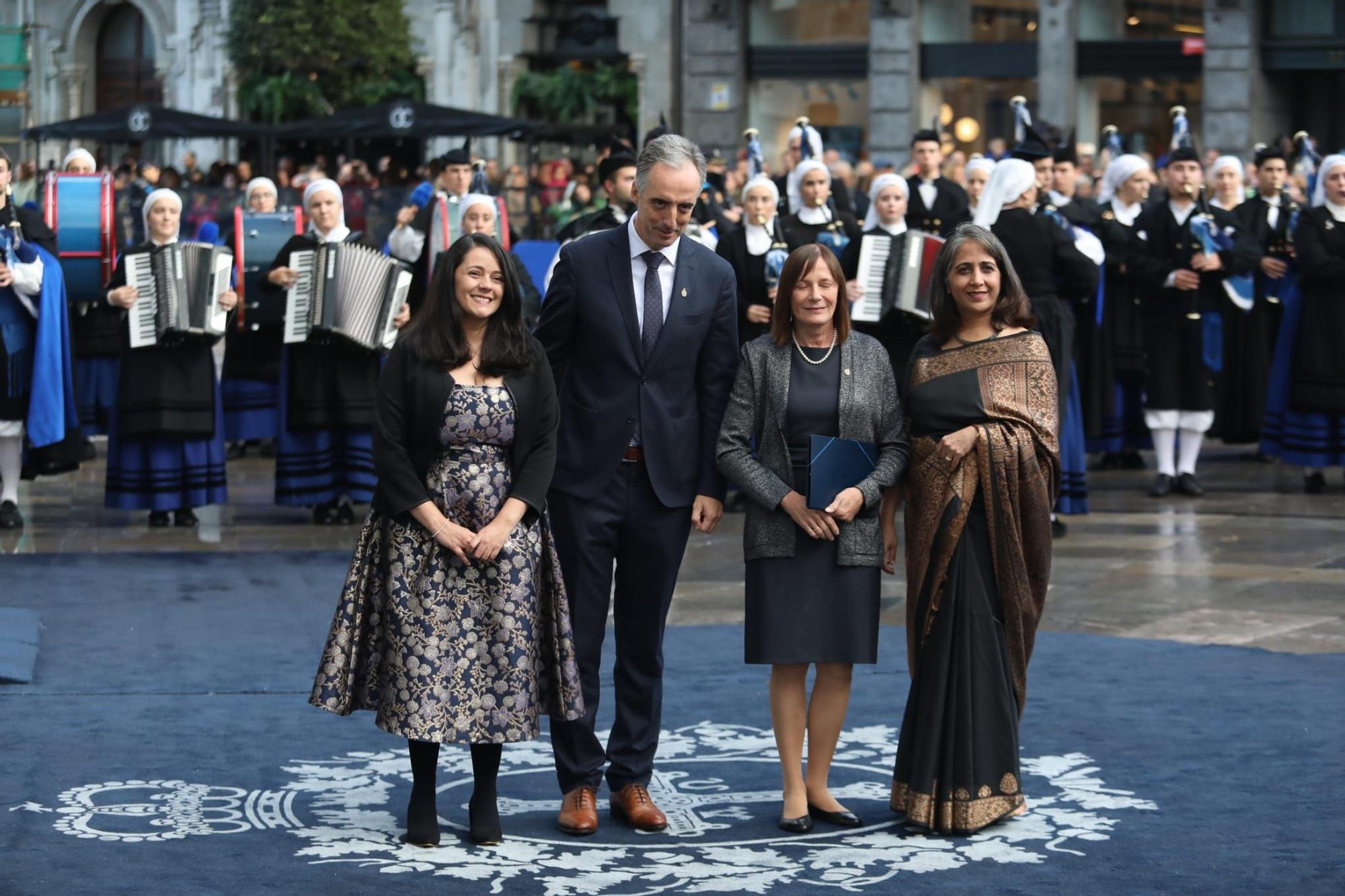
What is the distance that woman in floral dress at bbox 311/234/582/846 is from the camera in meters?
6.24

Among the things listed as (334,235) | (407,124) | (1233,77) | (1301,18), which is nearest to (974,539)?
(334,235)

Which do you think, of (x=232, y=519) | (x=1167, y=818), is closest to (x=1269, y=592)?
(x=1167, y=818)

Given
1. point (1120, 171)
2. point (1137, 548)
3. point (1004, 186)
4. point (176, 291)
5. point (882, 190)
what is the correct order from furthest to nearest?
point (1120, 171) → point (882, 190) → point (176, 291) → point (1137, 548) → point (1004, 186)

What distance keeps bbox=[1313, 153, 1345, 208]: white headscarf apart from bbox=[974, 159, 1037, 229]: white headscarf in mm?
3091

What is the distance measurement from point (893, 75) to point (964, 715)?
2659cm

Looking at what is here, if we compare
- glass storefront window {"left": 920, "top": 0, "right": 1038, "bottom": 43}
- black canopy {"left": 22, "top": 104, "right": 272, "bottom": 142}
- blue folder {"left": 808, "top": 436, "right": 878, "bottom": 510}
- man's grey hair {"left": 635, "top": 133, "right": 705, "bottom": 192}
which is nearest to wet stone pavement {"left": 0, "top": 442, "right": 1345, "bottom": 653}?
blue folder {"left": 808, "top": 436, "right": 878, "bottom": 510}

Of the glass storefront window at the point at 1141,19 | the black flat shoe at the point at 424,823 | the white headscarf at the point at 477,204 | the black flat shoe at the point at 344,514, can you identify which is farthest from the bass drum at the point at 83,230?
the glass storefront window at the point at 1141,19

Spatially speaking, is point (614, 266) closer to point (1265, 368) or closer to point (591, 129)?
point (1265, 368)

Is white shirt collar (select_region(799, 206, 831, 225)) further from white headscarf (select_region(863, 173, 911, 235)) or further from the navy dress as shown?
the navy dress

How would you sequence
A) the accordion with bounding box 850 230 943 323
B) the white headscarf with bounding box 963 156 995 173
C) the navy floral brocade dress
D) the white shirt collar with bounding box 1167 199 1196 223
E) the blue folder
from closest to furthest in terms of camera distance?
the navy floral brocade dress, the blue folder, the accordion with bounding box 850 230 943 323, the white shirt collar with bounding box 1167 199 1196 223, the white headscarf with bounding box 963 156 995 173

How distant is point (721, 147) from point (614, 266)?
27.1 m

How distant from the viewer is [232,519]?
45.3 feet

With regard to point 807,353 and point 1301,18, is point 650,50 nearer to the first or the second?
point 1301,18

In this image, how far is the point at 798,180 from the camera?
44.3ft
